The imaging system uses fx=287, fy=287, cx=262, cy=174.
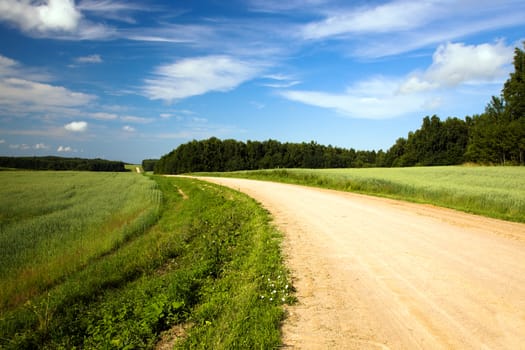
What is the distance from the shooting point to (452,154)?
84.5m

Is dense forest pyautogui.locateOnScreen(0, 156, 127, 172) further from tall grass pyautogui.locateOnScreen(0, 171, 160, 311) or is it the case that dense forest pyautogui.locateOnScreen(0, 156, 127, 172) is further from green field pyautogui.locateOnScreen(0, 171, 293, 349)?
green field pyautogui.locateOnScreen(0, 171, 293, 349)

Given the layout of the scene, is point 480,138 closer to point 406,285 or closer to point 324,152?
point 324,152

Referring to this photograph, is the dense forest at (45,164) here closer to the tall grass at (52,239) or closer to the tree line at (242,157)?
the tree line at (242,157)

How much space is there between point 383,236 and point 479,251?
2.02 meters

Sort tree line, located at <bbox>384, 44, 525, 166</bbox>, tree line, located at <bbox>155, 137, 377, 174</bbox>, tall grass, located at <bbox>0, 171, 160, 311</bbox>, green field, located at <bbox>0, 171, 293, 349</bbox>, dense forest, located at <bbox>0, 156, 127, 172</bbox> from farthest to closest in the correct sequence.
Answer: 1. tree line, located at <bbox>155, 137, 377, 174</bbox>
2. dense forest, located at <bbox>0, 156, 127, 172</bbox>
3. tree line, located at <bbox>384, 44, 525, 166</bbox>
4. tall grass, located at <bbox>0, 171, 160, 311</bbox>
5. green field, located at <bbox>0, 171, 293, 349</bbox>

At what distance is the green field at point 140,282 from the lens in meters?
4.07

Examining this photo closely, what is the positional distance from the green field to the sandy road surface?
0.54 meters

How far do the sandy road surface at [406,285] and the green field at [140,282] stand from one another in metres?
0.54

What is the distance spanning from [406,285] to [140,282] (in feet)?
19.0

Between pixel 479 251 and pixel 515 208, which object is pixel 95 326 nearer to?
pixel 479 251

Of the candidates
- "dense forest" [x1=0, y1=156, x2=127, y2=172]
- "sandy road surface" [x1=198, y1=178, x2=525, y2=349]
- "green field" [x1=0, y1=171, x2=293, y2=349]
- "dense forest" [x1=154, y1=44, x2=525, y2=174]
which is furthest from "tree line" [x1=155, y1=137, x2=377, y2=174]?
"sandy road surface" [x1=198, y1=178, x2=525, y2=349]

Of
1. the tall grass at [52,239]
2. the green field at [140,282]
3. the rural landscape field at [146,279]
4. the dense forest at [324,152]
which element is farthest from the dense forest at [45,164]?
the green field at [140,282]

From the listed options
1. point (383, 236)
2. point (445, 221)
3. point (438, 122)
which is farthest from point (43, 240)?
point (438, 122)

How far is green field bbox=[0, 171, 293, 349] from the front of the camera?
407cm
